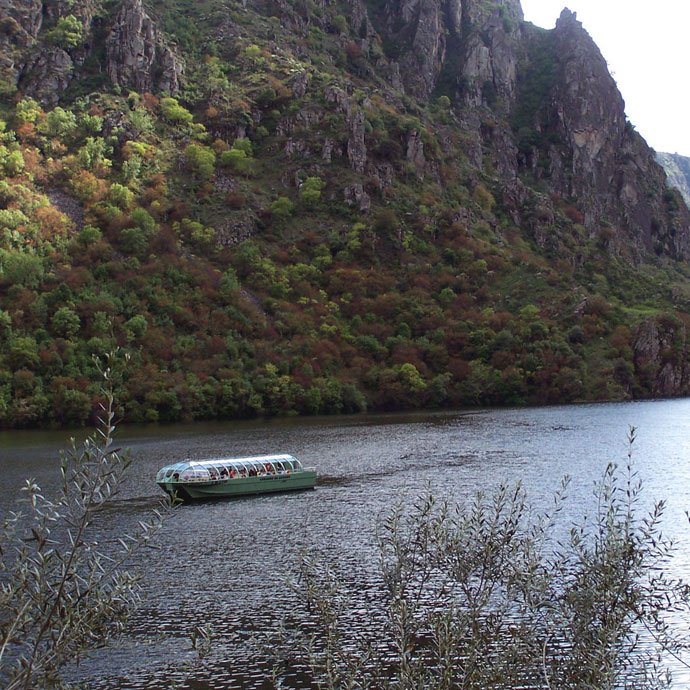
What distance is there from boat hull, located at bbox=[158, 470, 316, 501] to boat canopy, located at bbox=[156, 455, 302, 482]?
452 millimetres

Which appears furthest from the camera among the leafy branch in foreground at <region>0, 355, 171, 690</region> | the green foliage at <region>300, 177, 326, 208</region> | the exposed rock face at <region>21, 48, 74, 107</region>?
the green foliage at <region>300, 177, 326, 208</region>

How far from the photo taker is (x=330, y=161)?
19612 cm

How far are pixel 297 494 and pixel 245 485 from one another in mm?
4527

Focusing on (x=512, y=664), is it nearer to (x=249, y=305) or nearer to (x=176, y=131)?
(x=249, y=305)

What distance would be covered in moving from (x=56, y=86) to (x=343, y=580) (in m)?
175

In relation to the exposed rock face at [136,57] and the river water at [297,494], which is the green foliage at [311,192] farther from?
the river water at [297,494]

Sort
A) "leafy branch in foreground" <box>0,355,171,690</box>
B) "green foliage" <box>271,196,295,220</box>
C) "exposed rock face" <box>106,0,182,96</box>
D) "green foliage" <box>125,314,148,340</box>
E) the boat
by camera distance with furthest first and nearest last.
Answer: "exposed rock face" <box>106,0,182,96</box> < "green foliage" <box>271,196,295,220</box> < "green foliage" <box>125,314,148,340</box> < the boat < "leafy branch in foreground" <box>0,355,171,690</box>

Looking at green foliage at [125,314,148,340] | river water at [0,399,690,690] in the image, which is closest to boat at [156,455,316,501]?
river water at [0,399,690,690]

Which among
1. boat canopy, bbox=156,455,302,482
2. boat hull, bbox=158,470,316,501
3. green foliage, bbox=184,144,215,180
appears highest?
green foliage, bbox=184,144,215,180

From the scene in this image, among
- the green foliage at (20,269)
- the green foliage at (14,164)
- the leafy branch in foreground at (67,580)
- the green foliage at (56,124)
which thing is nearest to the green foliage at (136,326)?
the green foliage at (20,269)

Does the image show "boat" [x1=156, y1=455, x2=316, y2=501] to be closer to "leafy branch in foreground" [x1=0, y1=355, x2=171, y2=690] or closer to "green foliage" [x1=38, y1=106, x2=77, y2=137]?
"leafy branch in foreground" [x1=0, y1=355, x2=171, y2=690]

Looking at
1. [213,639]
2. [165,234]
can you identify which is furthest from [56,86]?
[213,639]

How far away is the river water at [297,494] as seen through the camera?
32125 mm

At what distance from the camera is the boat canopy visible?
62.7 m
